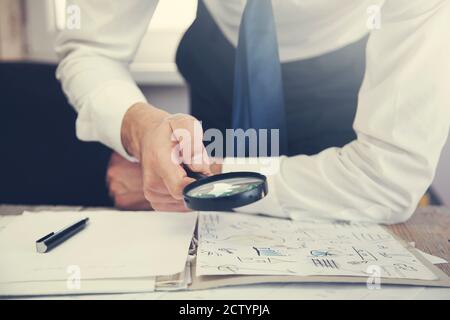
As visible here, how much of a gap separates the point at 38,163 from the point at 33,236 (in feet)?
1.89

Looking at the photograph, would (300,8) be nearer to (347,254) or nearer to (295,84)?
(295,84)

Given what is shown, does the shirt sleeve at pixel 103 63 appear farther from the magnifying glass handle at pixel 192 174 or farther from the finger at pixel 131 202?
the magnifying glass handle at pixel 192 174

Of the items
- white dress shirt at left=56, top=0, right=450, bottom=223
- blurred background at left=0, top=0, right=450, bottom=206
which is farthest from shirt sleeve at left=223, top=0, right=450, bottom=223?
blurred background at left=0, top=0, right=450, bottom=206

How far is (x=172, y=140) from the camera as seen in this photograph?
1.61 feet

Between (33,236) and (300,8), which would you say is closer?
(33,236)

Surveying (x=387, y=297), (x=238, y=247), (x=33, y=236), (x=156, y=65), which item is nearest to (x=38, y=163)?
(x=156, y=65)

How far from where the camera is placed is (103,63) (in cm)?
63

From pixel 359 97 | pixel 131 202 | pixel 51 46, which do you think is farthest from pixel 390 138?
pixel 51 46

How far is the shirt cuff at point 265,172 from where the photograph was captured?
0.54 meters

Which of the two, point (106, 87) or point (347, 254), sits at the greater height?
point (106, 87)

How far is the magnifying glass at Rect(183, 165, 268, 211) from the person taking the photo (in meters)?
0.40

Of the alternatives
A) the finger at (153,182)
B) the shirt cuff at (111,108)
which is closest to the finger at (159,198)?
the finger at (153,182)

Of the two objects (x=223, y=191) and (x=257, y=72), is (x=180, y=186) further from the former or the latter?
(x=257, y=72)

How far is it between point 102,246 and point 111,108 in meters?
0.24
